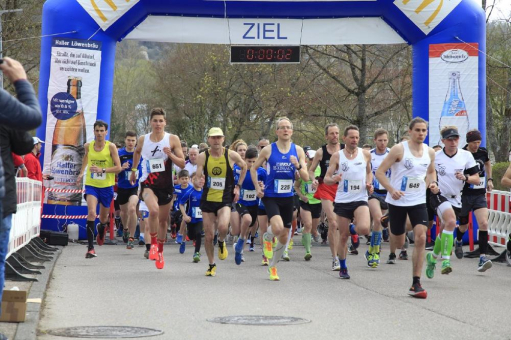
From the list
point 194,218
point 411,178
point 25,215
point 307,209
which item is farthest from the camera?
point 307,209

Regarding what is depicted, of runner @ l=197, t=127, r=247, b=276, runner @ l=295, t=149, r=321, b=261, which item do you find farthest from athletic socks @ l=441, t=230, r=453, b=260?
runner @ l=295, t=149, r=321, b=261

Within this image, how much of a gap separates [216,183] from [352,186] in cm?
174

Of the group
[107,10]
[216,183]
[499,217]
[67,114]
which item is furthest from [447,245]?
[107,10]

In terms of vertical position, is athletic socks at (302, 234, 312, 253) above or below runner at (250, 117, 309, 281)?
below

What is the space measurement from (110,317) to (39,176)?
26.4 ft

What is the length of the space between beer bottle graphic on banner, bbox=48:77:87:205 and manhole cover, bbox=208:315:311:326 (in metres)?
11.3

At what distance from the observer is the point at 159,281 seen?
37.9 feet

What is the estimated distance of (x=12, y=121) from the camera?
5422 millimetres

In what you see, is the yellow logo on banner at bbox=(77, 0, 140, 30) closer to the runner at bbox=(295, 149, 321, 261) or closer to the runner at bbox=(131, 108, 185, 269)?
the runner at bbox=(295, 149, 321, 261)

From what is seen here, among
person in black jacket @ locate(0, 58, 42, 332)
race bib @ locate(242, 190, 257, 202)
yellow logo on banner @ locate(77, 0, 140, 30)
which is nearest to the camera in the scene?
person in black jacket @ locate(0, 58, 42, 332)

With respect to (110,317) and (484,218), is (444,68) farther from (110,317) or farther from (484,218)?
(110,317)

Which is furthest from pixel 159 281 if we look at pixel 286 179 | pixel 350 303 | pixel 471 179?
pixel 471 179

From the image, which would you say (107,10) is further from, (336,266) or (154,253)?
(336,266)

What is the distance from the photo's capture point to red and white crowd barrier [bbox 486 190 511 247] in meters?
17.2
